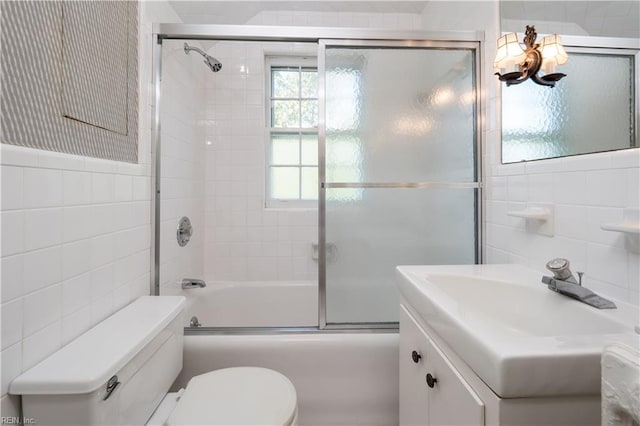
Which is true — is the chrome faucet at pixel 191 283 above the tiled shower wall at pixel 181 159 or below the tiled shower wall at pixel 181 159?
below

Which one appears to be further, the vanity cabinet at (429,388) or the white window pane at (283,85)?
the white window pane at (283,85)

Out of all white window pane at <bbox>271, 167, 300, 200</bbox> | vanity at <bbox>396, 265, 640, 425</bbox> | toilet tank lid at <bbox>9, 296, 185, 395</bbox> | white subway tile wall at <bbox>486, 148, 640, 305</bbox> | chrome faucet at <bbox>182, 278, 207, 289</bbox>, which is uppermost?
white window pane at <bbox>271, 167, 300, 200</bbox>

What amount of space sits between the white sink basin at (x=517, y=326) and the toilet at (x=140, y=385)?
2.00ft

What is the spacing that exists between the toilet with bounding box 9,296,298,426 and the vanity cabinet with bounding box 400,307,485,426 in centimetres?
40

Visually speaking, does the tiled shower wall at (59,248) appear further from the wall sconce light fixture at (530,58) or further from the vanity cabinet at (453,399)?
the wall sconce light fixture at (530,58)

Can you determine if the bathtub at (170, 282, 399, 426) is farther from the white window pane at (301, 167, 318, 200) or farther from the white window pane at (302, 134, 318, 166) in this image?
the white window pane at (302, 134, 318, 166)

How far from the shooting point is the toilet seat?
38.0 inches

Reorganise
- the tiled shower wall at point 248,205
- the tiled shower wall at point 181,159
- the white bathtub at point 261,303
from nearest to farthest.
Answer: the tiled shower wall at point 181,159, the white bathtub at point 261,303, the tiled shower wall at point 248,205

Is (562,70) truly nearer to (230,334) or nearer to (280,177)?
(230,334)

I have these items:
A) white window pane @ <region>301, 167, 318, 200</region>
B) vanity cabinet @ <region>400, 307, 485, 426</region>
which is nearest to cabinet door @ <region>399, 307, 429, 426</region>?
vanity cabinet @ <region>400, 307, 485, 426</region>

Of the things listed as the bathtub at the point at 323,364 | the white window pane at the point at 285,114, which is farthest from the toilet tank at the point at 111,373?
the white window pane at the point at 285,114

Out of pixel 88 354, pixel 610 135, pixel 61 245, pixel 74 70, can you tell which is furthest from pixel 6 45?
pixel 610 135

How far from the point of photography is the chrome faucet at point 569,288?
789 mm

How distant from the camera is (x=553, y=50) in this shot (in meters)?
1.08
